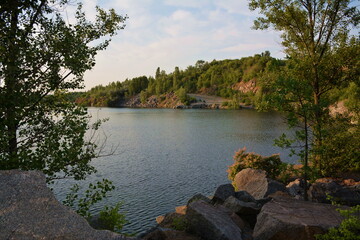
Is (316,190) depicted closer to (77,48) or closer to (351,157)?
(351,157)

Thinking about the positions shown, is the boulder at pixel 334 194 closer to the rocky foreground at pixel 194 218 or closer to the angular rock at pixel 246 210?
the rocky foreground at pixel 194 218

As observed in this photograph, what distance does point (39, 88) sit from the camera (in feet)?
36.4

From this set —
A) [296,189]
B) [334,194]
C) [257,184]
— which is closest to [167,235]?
[334,194]

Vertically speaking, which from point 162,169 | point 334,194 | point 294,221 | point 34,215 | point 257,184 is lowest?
point 162,169

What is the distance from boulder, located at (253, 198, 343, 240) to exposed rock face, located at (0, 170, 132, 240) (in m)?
4.86

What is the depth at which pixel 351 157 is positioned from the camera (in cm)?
2153

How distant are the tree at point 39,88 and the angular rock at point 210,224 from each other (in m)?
4.42

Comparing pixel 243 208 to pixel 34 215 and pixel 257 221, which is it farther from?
pixel 34 215

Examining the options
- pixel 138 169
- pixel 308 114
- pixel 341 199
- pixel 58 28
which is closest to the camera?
pixel 58 28

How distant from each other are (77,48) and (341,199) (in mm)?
14123

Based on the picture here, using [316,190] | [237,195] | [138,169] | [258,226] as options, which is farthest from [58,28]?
[138,169]

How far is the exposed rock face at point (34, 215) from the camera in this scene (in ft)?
22.5

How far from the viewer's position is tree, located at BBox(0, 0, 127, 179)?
986 cm

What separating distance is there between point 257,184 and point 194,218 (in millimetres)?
10712
